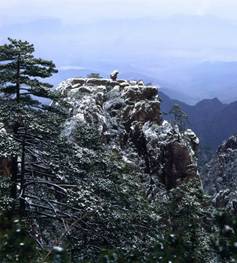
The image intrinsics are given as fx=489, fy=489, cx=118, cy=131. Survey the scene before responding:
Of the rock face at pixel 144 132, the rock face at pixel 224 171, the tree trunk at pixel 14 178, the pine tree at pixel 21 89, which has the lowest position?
the rock face at pixel 224 171

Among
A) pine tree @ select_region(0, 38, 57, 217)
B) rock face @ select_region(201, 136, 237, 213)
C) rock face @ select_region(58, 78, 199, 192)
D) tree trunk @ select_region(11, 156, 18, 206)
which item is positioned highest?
pine tree @ select_region(0, 38, 57, 217)

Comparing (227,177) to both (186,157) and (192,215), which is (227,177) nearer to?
(186,157)

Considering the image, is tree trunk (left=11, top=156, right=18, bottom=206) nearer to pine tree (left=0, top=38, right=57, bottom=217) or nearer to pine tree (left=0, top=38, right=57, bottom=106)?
pine tree (left=0, top=38, right=57, bottom=217)

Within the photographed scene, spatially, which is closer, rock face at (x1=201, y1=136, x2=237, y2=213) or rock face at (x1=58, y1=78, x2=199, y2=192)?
rock face at (x1=58, y1=78, x2=199, y2=192)

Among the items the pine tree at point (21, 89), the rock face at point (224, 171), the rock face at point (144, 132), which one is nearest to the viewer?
the pine tree at point (21, 89)

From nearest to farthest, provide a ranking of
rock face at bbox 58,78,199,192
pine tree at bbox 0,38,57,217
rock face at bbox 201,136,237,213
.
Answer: pine tree at bbox 0,38,57,217, rock face at bbox 58,78,199,192, rock face at bbox 201,136,237,213

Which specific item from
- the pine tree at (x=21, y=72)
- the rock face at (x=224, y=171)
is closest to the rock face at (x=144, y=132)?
the pine tree at (x=21, y=72)

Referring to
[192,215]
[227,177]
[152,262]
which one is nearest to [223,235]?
[152,262]

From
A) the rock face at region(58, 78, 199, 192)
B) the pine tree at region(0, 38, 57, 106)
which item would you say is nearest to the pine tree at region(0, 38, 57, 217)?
the pine tree at region(0, 38, 57, 106)

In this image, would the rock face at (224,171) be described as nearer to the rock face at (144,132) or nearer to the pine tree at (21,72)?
the rock face at (144,132)

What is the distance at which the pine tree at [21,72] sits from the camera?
63.7ft

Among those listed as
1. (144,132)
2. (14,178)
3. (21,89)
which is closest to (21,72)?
(21,89)

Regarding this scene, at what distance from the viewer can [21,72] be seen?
1986cm

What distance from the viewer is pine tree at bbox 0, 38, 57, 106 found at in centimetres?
1941
